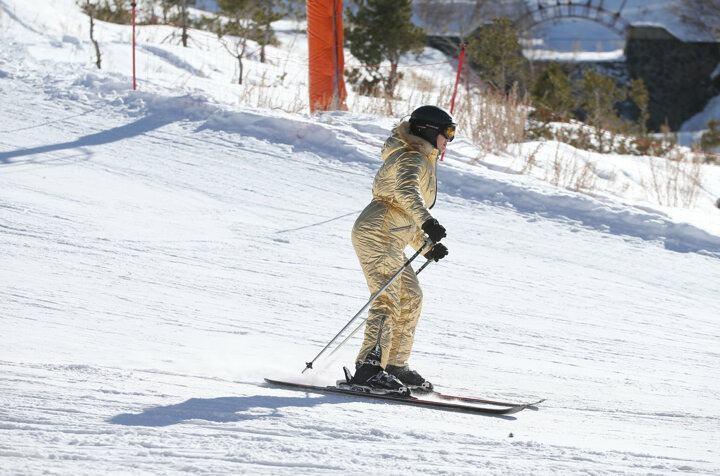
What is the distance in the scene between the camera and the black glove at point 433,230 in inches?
188

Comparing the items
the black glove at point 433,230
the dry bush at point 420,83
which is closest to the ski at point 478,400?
the black glove at point 433,230

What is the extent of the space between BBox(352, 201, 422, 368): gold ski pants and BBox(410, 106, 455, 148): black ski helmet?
44cm

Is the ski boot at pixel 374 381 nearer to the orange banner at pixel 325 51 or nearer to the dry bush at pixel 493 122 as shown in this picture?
the dry bush at pixel 493 122

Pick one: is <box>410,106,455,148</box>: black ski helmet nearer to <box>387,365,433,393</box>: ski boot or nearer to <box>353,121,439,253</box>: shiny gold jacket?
<box>353,121,439,253</box>: shiny gold jacket

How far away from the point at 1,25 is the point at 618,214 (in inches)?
374

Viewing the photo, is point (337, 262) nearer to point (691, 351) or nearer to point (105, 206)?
point (105, 206)

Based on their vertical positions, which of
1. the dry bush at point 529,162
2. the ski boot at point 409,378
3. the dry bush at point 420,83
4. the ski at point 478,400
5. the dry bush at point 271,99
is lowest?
the ski at point 478,400

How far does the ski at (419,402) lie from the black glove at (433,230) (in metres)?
0.89

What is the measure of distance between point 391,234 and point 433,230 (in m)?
0.43

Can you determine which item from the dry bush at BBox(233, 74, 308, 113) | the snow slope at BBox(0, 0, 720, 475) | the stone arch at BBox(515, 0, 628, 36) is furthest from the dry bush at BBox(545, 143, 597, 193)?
the stone arch at BBox(515, 0, 628, 36)

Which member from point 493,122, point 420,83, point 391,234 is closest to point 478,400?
point 391,234

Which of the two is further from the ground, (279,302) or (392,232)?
(392,232)

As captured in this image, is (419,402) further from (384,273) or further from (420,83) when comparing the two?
(420,83)

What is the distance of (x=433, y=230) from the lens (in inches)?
189
